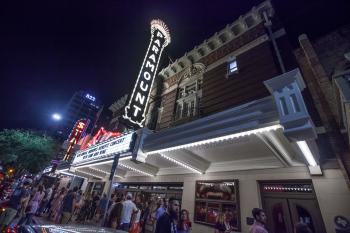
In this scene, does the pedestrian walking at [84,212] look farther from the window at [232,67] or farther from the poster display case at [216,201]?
the window at [232,67]

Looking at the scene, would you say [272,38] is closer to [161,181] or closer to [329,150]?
[329,150]

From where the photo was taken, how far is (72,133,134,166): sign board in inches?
341

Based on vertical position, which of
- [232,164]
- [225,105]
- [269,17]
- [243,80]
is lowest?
[232,164]

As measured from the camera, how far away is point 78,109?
135375 mm

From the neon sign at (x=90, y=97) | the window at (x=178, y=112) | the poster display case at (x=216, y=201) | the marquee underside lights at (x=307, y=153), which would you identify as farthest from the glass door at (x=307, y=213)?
the neon sign at (x=90, y=97)

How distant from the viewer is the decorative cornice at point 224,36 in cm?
1070

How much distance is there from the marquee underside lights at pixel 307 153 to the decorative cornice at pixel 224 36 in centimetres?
874

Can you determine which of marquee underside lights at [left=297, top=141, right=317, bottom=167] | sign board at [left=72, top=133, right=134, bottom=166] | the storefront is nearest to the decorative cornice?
sign board at [left=72, top=133, right=134, bottom=166]

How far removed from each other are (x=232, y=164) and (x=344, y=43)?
7478 mm

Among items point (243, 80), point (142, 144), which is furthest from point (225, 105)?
point (142, 144)

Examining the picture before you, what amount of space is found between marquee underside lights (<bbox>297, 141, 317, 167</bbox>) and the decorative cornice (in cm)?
874

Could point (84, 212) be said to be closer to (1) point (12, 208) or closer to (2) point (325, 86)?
(1) point (12, 208)

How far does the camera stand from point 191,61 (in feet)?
47.3

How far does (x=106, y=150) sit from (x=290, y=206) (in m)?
9.08
